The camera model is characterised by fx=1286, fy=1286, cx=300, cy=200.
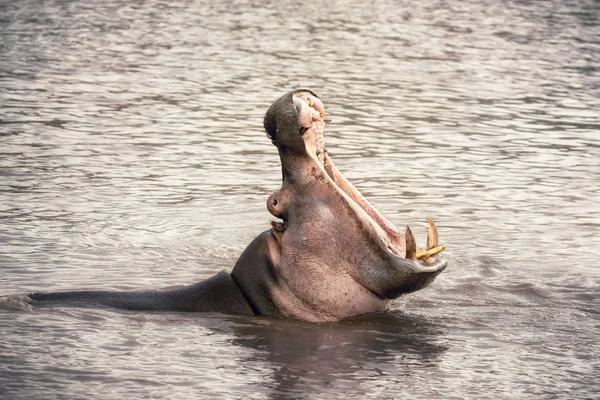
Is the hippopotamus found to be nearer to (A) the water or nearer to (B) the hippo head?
(B) the hippo head

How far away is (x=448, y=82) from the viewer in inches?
752

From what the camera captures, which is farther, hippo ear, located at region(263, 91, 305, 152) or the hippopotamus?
the hippopotamus

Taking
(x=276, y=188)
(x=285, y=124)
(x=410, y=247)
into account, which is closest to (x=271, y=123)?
(x=285, y=124)

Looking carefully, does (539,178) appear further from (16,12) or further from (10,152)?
(16,12)

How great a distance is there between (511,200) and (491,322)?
405cm

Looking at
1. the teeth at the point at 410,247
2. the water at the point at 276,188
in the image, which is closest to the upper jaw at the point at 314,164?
the teeth at the point at 410,247

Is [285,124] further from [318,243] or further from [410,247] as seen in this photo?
[410,247]

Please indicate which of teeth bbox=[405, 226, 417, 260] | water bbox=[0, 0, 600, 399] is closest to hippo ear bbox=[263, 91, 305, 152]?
teeth bbox=[405, 226, 417, 260]

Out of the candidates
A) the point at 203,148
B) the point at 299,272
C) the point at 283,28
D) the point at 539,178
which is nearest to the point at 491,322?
the point at 299,272

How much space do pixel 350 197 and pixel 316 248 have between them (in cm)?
36

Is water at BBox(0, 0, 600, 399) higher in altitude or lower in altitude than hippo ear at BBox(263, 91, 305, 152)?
lower

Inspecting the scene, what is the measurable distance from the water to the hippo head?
23cm

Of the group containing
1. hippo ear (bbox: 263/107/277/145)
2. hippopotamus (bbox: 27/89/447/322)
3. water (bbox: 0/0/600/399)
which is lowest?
water (bbox: 0/0/600/399)

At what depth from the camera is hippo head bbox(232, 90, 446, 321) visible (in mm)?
6793
